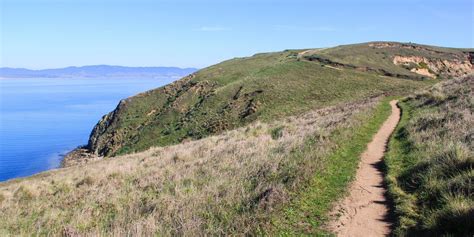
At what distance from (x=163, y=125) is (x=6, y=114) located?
9300cm

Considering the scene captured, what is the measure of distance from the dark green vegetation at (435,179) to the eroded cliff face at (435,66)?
2347 inches

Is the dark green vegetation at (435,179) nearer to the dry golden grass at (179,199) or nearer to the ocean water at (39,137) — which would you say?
the dry golden grass at (179,199)

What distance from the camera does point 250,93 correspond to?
5406cm

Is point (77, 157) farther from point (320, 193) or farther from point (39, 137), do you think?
point (320, 193)

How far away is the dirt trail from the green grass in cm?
25

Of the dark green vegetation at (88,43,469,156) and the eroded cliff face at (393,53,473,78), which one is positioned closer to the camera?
the dark green vegetation at (88,43,469,156)

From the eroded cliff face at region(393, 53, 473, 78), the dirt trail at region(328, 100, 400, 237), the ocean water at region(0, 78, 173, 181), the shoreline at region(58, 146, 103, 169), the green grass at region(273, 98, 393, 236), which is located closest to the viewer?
the dirt trail at region(328, 100, 400, 237)

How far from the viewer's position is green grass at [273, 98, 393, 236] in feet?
25.3

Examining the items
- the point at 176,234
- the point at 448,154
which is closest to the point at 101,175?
the point at 176,234

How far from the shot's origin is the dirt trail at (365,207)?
7.55m

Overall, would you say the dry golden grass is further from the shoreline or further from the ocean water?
the ocean water

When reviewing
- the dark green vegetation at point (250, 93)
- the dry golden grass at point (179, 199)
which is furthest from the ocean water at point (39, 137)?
the dry golden grass at point (179, 199)

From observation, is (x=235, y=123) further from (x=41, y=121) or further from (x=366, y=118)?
(x=41, y=121)

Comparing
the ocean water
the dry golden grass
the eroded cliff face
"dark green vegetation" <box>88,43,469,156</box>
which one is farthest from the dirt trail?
the eroded cliff face
